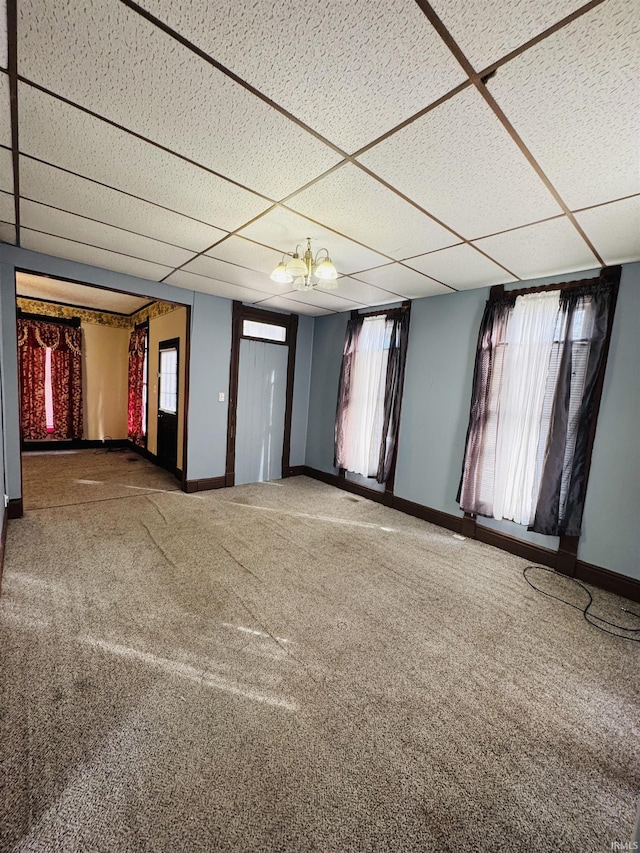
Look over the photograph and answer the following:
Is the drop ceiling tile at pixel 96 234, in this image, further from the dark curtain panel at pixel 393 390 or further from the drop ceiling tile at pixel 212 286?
the dark curtain panel at pixel 393 390

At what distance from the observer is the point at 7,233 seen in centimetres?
297

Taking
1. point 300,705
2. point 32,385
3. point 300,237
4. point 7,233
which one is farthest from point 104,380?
point 300,705

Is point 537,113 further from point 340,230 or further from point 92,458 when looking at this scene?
point 92,458

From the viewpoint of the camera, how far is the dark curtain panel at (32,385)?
6.48 metres

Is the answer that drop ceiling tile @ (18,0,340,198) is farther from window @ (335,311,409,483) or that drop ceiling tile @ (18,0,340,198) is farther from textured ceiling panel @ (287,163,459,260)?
window @ (335,311,409,483)

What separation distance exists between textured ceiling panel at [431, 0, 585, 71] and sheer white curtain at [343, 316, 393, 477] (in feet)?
11.2

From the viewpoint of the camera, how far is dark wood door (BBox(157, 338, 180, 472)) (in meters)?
5.43

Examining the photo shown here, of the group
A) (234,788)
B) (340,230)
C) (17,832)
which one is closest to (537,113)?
(340,230)

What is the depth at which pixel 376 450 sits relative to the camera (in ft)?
15.2

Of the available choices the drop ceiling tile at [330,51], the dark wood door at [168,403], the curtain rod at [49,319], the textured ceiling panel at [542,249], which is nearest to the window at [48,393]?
the curtain rod at [49,319]

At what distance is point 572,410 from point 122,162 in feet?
11.9

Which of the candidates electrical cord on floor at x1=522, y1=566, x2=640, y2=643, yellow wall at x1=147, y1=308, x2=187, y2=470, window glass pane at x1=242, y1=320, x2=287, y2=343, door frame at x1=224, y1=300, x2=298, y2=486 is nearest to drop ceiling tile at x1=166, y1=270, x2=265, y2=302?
door frame at x1=224, y1=300, x2=298, y2=486

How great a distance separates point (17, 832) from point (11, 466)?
11.0 ft

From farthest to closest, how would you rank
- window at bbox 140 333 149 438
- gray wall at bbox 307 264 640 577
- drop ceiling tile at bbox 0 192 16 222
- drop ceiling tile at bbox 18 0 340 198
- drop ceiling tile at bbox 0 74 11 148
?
window at bbox 140 333 149 438
gray wall at bbox 307 264 640 577
drop ceiling tile at bbox 0 192 16 222
drop ceiling tile at bbox 0 74 11 148
drop ceiling tile at bbox 18 0 340 198
